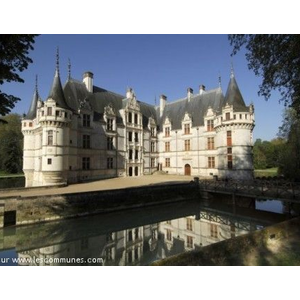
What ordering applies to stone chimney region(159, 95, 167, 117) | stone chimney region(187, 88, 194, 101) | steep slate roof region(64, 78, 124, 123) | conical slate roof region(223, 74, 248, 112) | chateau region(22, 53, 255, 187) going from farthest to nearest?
stone chimney region(159, 95, 167, 117), stone chimney region(187, 88, 194, 101), steep slate roof region(64, 78, 124, 123), conical slate roof region(223, 74, 248, 112), chateau region(22, 53, 255, 187)

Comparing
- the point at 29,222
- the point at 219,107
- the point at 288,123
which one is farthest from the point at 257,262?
the point at 288,123

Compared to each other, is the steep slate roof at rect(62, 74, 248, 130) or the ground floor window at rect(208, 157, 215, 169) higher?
the steep slate roof at rect(62, 74, 248, 130)

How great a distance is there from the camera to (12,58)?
23.5 feet

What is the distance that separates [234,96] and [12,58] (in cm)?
1987

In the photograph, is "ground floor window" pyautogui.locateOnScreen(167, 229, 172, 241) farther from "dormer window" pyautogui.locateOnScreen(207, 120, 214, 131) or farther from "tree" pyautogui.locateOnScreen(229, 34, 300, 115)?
"dormer window" pyautogui.locateOnScreen(207, 120, 214, 131)

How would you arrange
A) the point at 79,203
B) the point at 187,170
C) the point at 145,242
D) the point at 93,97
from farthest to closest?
the point at 187,170 < the point at 93,97 < the point at 79,203 < the point at 145,242

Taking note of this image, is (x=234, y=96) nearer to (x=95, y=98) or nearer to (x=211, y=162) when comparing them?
(x=211, y=162)

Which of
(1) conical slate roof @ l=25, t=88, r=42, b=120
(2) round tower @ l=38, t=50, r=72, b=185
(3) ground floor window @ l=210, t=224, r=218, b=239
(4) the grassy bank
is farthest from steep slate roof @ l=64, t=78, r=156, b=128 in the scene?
(4) the grassy bank

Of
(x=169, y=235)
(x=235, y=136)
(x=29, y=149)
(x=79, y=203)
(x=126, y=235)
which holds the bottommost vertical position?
(x=169, y=235)

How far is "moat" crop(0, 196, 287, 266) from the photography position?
8.45m

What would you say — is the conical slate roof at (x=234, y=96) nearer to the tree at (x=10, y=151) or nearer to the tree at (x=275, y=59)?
the tree at (x=275, y=59)

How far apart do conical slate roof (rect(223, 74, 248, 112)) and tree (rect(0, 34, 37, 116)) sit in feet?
61.5

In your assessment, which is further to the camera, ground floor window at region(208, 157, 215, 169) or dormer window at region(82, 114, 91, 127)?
ground floor window at region(208, 157, 215, 169)

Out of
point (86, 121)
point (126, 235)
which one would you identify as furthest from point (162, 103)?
point (126, 235)
